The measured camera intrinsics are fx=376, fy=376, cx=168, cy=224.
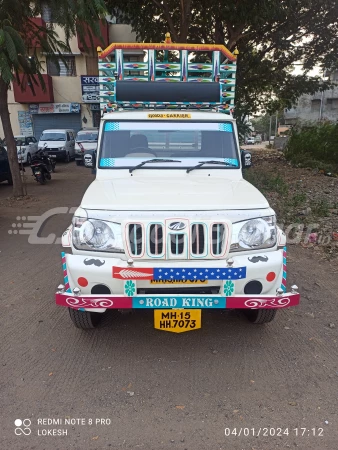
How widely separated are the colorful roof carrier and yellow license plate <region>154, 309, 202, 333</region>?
3.26 meters

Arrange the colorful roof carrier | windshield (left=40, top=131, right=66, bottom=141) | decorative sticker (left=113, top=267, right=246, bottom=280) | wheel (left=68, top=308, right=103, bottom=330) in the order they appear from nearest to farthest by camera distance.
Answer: decorative sticker (left=113, top=267, right=246, bottom=280) < wheel (left=68, top=308, right=103, bottom=330) < the colorful roof carrier < windshield (left=40, top=131, right=66, bottom=141)

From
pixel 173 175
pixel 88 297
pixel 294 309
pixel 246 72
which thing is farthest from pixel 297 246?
pixel 246 72

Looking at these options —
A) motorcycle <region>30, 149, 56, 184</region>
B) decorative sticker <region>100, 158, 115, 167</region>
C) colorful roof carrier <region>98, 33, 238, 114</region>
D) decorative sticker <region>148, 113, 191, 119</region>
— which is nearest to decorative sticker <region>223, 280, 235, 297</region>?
decorative sticker <region>100, 158, 115, 167</region>

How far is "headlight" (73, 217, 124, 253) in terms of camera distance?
309cm

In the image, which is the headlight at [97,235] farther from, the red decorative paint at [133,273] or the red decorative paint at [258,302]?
the red decorative paint at [258,302]

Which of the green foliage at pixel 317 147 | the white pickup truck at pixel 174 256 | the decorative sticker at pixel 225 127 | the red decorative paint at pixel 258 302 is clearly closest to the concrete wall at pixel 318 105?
the green foliage at pixel 317 147

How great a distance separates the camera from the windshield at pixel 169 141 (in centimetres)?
457

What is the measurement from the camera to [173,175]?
4.28 m

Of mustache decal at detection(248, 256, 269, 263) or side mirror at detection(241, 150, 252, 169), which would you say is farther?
side mirror at detection(241, 150, 252, 169)

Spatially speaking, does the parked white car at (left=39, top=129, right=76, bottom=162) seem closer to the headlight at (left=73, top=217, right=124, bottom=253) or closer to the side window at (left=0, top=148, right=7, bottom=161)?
the side window at (left=0, top=148, right=7, bottom=161)

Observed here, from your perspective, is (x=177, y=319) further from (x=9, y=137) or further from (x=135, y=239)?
(x=9, y=137)

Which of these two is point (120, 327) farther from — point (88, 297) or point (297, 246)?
point (297, 246)

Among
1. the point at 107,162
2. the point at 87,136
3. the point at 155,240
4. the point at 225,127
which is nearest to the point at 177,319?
the point at 155,240

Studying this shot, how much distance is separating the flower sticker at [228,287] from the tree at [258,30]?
34.9 feet
